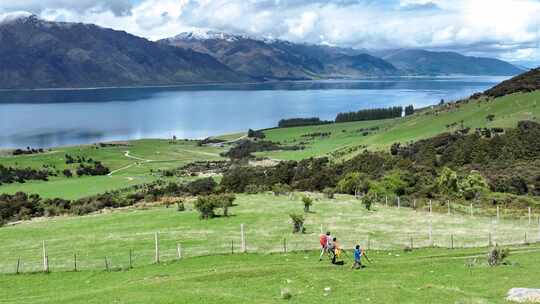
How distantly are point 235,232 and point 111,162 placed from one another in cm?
12429

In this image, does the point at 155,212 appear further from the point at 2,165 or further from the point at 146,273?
the point at 2,165

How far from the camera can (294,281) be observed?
23.8 m

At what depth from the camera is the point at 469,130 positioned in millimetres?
118125

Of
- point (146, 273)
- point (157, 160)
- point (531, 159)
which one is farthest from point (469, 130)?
point (146, 273)

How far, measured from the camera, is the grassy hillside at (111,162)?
113 meters

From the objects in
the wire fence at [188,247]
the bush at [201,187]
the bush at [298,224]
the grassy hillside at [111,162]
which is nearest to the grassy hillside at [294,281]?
the wire fence at [188,247]

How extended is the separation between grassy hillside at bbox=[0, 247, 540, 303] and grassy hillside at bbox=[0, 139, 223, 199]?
77.1 metres

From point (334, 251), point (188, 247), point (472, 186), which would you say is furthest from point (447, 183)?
point (334, 251)

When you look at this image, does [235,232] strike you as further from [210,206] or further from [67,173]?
[67,173]

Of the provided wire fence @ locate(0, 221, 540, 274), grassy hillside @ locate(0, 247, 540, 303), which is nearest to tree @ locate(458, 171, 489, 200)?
wire fence @ locate(0, 221, 540, 274)

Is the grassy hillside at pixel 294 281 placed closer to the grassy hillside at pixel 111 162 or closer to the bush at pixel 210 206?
the bush at pixel 210 206

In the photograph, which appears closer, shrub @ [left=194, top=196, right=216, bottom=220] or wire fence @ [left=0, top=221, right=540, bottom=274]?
wire fence @ [left=0, top=221, right=540, bottom=274]

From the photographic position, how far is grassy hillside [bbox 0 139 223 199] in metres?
113

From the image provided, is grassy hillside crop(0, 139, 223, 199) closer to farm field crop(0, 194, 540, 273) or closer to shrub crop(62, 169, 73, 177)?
shrub crop(62, 169, 73, 177)
